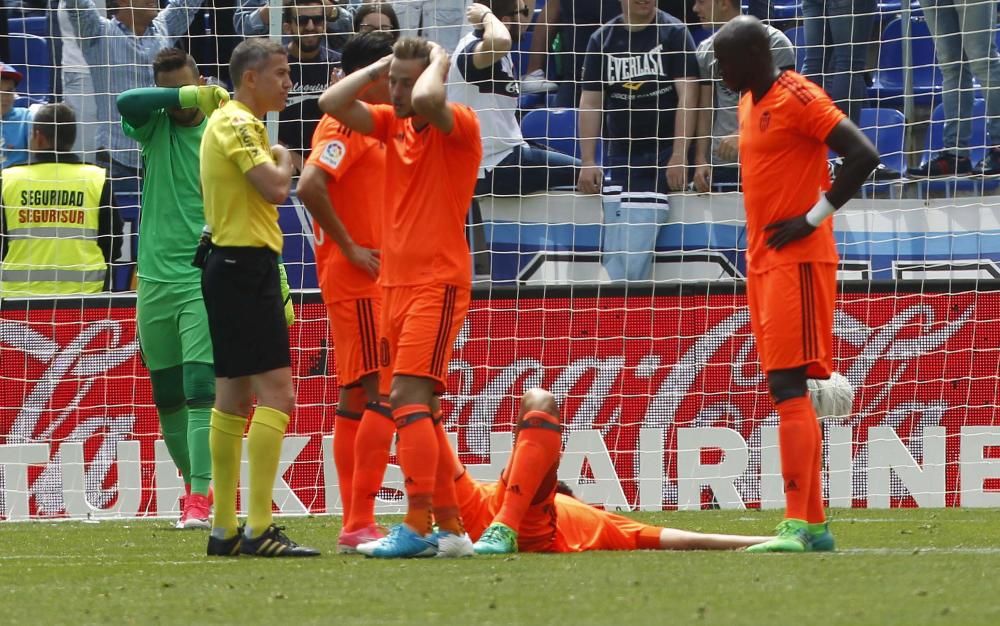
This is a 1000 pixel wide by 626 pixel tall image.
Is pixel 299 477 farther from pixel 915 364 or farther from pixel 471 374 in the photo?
pixel 915 364

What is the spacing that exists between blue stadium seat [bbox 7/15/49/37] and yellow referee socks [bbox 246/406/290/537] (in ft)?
24.8

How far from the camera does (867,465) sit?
9.30 m

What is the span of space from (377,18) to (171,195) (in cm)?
308

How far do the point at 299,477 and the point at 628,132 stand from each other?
331cm

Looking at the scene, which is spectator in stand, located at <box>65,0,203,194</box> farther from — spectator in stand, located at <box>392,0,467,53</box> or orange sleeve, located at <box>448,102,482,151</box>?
orange sleeve, located at <box>448,102,482,151</box>

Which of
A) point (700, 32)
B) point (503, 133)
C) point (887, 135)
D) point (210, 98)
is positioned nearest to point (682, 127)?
point (700, 32)

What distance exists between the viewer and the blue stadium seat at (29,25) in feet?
41.4

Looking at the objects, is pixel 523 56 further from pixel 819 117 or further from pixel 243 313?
pixel 243 313

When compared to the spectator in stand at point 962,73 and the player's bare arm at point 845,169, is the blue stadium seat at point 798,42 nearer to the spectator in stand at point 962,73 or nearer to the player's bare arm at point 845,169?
the spectator in stand at point 962,73

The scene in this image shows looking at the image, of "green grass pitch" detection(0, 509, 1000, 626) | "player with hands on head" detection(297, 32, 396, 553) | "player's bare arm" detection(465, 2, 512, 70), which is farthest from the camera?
"player's bare arm" detection(465, 2, 512, 70)

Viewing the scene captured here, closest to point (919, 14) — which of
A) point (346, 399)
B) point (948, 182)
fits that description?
point (948, 182)

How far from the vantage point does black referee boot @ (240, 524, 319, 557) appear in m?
5.98

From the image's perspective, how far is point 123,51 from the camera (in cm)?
1107

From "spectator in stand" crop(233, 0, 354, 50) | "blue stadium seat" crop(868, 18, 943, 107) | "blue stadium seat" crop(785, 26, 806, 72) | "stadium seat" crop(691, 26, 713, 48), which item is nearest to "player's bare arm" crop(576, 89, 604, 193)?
"stadium seat" crop(691, 26, 713, 48)
